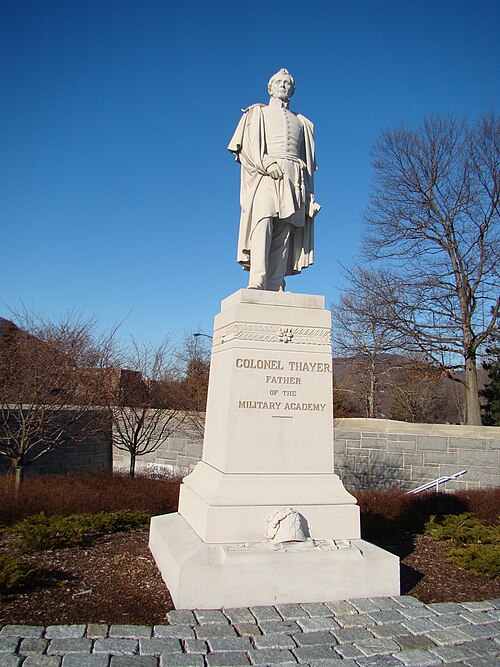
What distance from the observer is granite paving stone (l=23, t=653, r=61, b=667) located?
325cm

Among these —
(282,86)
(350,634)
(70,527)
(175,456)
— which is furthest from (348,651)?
(175,456)

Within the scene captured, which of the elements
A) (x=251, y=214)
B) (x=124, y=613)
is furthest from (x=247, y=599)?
(x=251, y=214)

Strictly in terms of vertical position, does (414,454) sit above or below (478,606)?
above

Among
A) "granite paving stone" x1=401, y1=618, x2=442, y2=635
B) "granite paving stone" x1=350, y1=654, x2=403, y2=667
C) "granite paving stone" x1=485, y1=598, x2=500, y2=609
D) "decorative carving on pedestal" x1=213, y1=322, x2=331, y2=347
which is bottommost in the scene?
"granite paving stone" x1=350, y1=654, x2=403, y2=667

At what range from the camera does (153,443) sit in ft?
52.1

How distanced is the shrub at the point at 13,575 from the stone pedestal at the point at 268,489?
1.14m

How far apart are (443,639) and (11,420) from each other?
1070 cm

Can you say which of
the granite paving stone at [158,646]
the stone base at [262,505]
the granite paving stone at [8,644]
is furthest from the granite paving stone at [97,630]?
the stone base at [262,505]

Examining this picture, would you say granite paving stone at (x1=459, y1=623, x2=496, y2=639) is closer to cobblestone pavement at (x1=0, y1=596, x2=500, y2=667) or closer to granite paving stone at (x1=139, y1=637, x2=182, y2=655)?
cobblestone pavement at (x1=0, y1=596, x2=500, y2=667)

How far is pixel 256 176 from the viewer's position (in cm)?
614

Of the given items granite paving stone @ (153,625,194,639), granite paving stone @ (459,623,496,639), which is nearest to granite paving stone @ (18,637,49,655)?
granite paving stone @ (153,625,194,639)

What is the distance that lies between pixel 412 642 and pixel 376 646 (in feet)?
0.91

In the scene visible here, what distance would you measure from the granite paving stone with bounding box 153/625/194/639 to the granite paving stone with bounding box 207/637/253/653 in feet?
0.60

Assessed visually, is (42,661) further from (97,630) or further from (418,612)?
(418,612)
